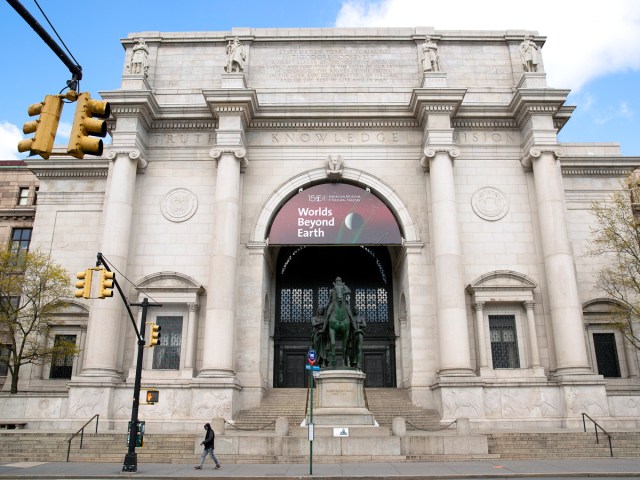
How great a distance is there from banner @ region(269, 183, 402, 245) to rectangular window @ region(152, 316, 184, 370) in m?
6.27

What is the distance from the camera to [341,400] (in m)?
21.1

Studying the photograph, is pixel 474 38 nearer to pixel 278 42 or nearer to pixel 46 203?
pixel 278 42

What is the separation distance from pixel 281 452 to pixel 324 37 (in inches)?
911

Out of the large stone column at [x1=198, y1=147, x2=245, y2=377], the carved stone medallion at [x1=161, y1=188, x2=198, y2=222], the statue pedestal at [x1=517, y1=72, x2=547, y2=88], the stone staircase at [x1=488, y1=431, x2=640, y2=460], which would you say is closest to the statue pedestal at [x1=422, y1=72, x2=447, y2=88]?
the statue pedestal at [x1=517, y1=72, x2=547, y2=88]

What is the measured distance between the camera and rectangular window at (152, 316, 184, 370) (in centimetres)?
2672

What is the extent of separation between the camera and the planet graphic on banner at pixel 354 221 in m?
28.7

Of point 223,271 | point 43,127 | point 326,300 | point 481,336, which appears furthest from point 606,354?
point 43,127

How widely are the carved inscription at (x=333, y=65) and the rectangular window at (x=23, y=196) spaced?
19104 millimetres

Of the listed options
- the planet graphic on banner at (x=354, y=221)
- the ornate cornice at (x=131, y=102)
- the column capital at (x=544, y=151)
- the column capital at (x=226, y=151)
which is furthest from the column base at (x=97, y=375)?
the column capital at (x=544, y=151)

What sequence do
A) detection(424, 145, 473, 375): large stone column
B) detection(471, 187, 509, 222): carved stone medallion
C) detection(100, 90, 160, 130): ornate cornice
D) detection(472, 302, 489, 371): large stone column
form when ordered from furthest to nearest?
detection(471, 187, 509, 222): carved stone medallion, detection(100, 90, 160, 130): ornate cornice, detection(472, 302, 489, 371): large stone column, detection(424, 145, 473, 375): large stone column

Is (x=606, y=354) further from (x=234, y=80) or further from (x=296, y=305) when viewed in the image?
(x=234, y=80)

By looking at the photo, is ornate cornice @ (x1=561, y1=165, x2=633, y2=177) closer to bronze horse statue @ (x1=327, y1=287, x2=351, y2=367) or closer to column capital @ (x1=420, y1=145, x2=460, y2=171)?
column capital @ (x1=420, y1=145, x2=460, y2=171)

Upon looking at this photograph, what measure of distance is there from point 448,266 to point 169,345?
13837 millimetres

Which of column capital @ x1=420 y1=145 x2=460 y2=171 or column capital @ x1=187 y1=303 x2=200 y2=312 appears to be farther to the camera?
column capital @ x1=420 y1=145 x2=460 y2=171
